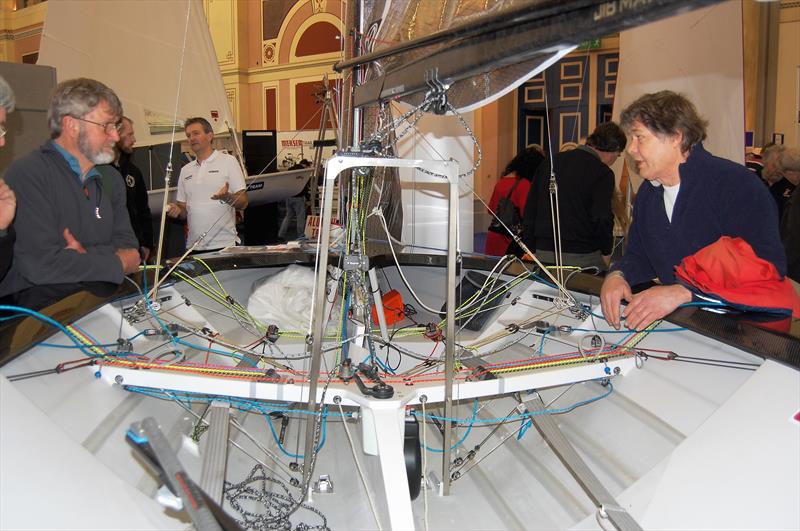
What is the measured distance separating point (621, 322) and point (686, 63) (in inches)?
130

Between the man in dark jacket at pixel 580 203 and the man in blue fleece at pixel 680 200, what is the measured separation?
1.00m

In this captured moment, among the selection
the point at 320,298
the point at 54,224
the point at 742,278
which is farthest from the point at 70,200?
the point at 742,278

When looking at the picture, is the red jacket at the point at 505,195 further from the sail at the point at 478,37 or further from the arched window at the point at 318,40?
the arched window at the point at 318,40

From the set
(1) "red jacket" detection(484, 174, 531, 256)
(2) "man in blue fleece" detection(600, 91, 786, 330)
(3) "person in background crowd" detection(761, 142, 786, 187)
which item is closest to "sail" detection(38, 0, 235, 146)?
(1) "red jacket" detection(484, 174, 531, 256)

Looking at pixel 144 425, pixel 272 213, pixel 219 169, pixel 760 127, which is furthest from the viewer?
pixel 760 127

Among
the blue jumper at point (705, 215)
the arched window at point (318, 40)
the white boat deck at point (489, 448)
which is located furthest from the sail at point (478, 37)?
the arched window at point (318, 40)

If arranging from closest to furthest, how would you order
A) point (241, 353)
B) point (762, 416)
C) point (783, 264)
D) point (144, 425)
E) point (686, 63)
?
point (144, 425)
point (762, 416)
point (783, 264)
point (241, 353)
point (686, 63)

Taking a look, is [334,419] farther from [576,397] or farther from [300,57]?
[300,57]

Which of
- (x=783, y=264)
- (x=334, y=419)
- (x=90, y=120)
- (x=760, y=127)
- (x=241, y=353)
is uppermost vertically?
(x=760, y=127)

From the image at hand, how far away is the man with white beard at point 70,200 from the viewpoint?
1.84 metres

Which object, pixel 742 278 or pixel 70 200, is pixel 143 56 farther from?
pixel 742 278

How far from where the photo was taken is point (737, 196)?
1.62m

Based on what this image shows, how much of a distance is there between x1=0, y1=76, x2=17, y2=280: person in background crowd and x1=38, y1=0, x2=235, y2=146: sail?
126 inches

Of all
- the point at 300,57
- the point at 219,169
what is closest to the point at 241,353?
the point at 219,169
